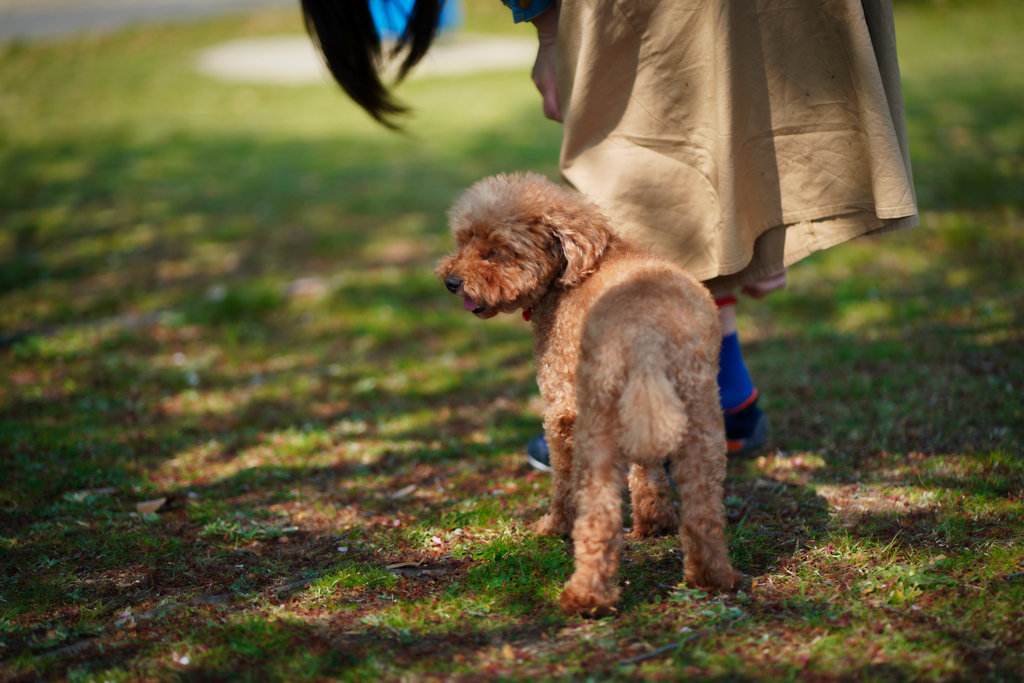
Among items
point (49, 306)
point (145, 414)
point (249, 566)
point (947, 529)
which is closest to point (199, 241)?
point (49, 306)

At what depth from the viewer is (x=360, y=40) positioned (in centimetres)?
341

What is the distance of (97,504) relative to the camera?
2965mm

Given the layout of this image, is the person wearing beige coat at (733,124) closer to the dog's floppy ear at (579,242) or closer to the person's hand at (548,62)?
A: the person's hand at (548,62)

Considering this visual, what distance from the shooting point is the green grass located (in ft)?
6.50

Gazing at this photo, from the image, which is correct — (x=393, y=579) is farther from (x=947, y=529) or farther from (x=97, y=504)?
(x=947, y=529)

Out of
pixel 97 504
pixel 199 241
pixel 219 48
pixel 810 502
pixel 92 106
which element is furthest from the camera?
pixel 219 48

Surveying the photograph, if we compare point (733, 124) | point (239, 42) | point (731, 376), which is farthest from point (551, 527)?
point (239, 42)

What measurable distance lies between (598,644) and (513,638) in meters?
0.24

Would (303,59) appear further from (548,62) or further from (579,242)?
(579,242)

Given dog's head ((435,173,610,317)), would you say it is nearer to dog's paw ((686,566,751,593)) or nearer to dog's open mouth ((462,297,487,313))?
dog's open mouth ((462,297,487,313))

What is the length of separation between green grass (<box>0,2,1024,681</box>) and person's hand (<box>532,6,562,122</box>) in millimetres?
1524

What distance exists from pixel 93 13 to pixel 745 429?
2483 cm

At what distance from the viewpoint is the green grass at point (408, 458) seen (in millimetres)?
1981

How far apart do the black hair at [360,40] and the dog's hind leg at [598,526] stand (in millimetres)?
2146
